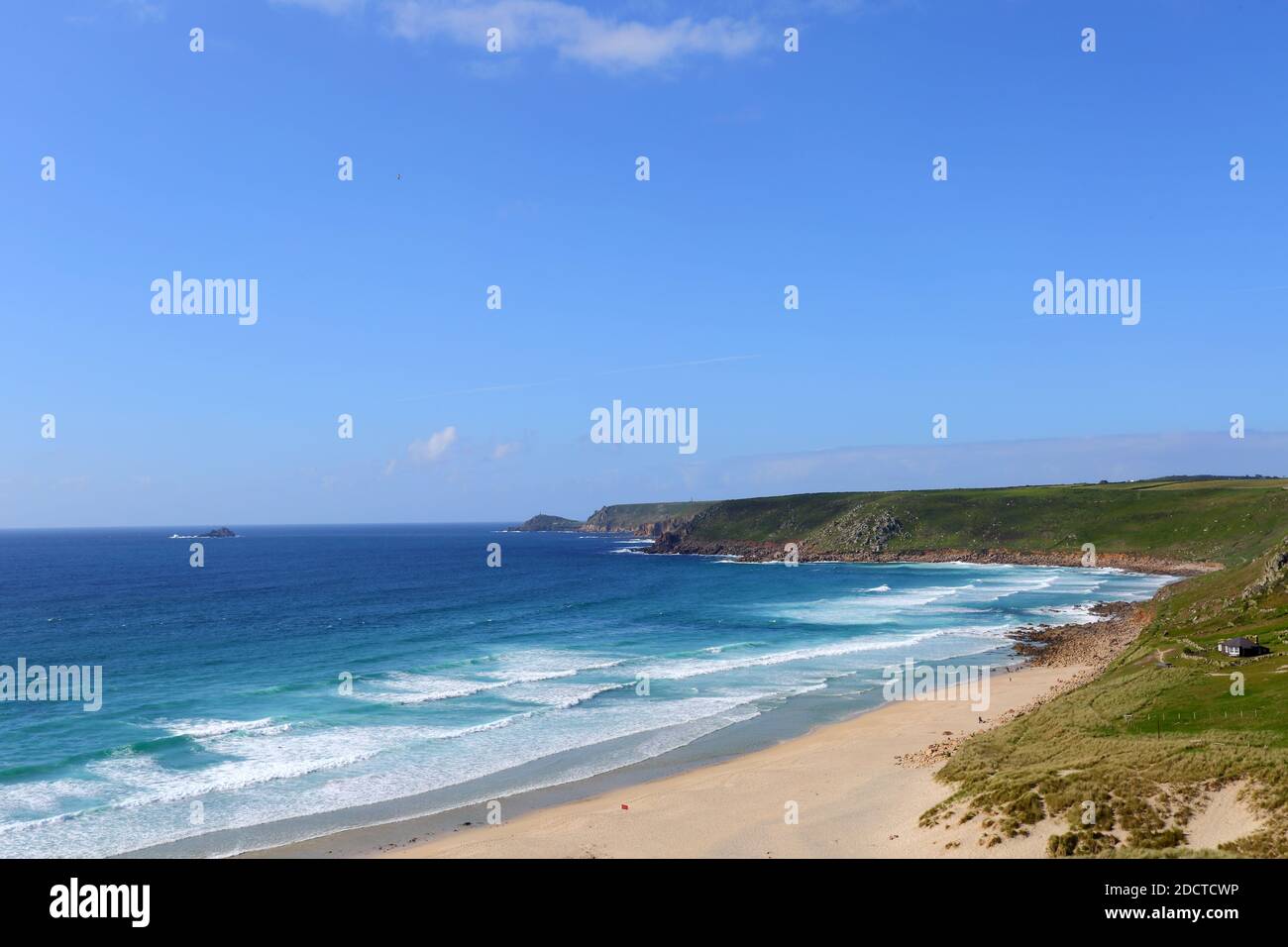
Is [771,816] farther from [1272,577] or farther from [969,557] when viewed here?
[969,557]

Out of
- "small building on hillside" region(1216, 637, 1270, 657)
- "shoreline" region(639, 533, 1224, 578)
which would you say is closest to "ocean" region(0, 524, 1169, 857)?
"shoreline" region(639, 533, 1224, 578)

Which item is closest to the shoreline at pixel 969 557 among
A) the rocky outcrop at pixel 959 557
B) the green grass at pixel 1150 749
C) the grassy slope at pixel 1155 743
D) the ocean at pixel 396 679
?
the rocky outcrop at pixel 959 557

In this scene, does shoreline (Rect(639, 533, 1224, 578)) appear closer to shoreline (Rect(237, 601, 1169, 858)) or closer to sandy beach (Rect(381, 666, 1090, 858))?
shoreline (Rect(237, 601, 1169, 858))

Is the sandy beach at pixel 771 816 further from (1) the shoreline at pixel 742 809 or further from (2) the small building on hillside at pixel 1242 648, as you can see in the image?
(2) the small building on hillside at pixel 1242 648

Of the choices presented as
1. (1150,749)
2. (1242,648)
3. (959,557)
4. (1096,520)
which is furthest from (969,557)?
(1150,749)
